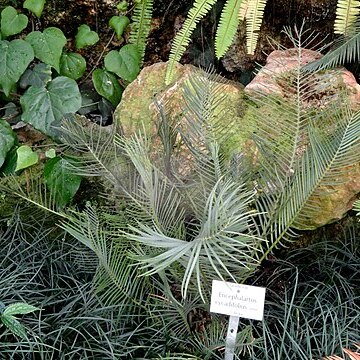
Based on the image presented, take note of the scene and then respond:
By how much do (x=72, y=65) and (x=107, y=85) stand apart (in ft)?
0.58

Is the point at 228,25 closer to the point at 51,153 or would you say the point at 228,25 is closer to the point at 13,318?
Result: the point at 51,153

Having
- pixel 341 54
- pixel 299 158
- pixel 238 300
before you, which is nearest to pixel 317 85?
pixel 341 54

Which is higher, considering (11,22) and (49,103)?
(11,22)

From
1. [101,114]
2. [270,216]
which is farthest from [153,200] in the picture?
[101,114]

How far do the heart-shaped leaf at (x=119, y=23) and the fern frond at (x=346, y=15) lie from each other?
2.87ft

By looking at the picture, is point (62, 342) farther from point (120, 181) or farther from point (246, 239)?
point (246, 239)

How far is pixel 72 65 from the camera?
228 centimetres

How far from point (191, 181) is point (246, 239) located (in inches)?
11.3

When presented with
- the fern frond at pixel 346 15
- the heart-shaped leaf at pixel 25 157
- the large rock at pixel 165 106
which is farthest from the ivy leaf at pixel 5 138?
the fern frond at pixel 346 15

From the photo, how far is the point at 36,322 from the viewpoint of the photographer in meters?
1.70

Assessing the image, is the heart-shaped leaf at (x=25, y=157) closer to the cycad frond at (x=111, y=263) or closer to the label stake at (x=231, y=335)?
the cycad frond at (x=111, y=263)

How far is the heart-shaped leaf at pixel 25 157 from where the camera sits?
2.00m

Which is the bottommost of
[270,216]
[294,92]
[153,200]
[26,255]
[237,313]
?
[26,255]

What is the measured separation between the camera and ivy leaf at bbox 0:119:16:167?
6.85ft
